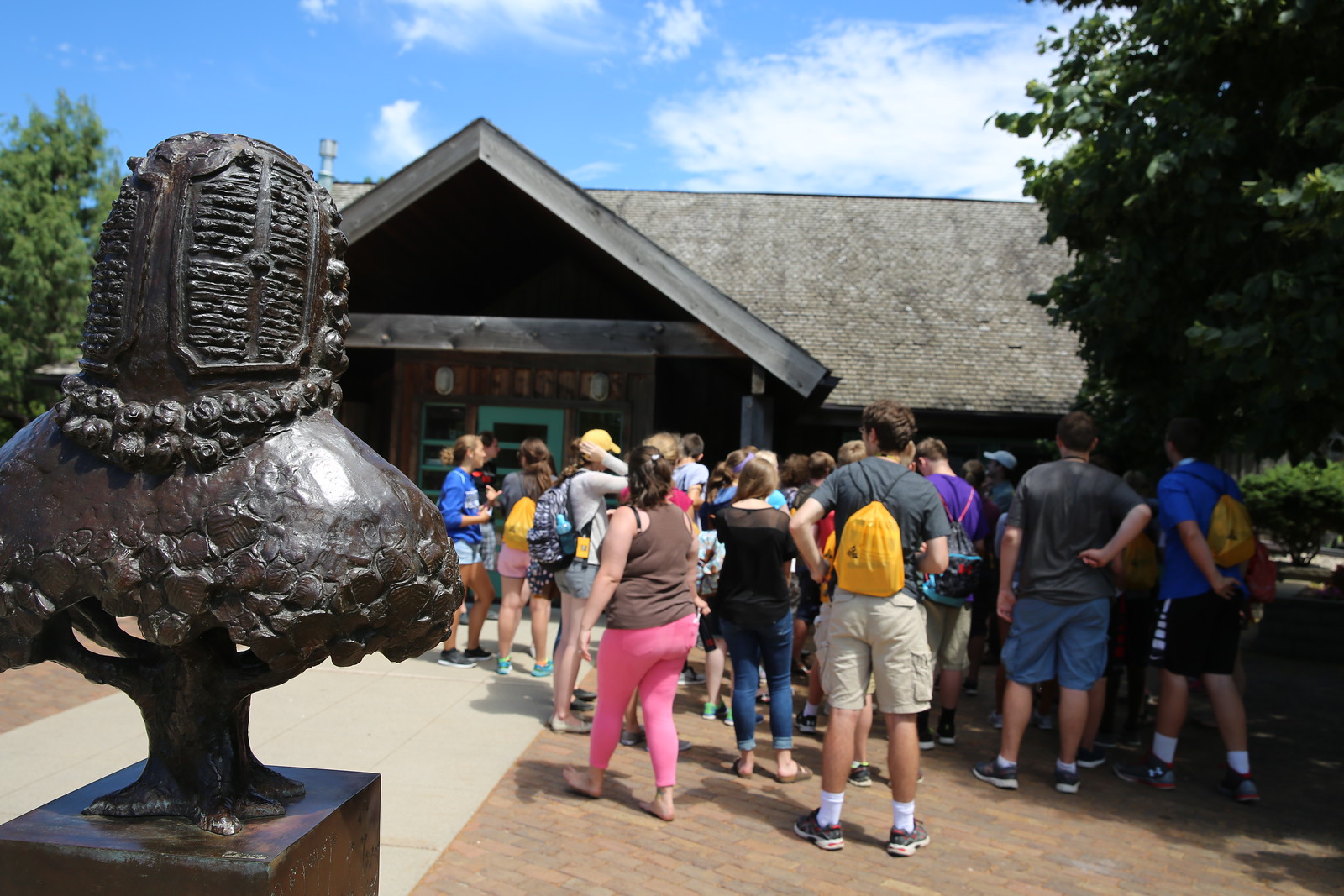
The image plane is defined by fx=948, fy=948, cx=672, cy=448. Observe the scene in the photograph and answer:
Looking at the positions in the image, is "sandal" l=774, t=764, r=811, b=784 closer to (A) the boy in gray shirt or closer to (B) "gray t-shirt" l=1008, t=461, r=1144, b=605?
(A) the boy in gray shirt

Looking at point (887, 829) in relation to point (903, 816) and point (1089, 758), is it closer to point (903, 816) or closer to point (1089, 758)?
point (903, 816)

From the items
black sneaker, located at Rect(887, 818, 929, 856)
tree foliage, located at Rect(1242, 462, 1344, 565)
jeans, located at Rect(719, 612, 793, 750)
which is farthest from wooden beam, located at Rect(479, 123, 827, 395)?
tree foliage, located at Rect(1242, 462, 1344, 565)

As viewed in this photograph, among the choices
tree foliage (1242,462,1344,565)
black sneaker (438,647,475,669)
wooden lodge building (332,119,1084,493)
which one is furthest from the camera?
tree foliage (1242,462,1344,565)

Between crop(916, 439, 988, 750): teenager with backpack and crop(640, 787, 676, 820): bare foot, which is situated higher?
crop(916, 439, 988, 750): teenager with backpack

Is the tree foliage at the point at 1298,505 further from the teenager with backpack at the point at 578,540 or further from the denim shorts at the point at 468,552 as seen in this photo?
the teenager with backpack at the point at 578,540

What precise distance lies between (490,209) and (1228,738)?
26.9ft

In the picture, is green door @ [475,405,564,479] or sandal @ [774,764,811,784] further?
green door @ [475,405,564,479]

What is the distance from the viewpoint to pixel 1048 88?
274 inches

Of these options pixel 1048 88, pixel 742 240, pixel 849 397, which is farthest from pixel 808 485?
pixel 742 240

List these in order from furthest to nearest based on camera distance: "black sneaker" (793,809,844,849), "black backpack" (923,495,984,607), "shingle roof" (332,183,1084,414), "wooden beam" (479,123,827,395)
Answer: "shingle roof" (332,183,1084,414) < "wooden beam" (479,123,827,395) < "black backpack" (923,495,984,607) < "black sneaker" (793,809,844,849)

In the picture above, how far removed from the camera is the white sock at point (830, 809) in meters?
4.29

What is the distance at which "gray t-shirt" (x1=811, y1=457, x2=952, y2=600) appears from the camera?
175 inches

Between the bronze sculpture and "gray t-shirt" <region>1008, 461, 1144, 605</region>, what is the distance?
3.84m

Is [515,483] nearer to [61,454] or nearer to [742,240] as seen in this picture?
[61,454]
